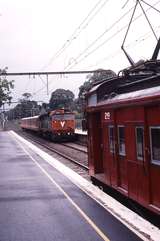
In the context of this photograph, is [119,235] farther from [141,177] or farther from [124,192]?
[124,192]

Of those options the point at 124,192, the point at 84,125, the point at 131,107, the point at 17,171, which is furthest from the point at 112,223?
the point at 17,171

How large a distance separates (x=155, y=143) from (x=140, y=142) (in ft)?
2.95

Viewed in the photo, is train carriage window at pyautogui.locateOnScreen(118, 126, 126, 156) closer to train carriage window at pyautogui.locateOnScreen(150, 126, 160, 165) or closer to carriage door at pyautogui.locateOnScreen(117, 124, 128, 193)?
carriage door at pyautogui.locateOnScreen(117, 124, 128, 193)

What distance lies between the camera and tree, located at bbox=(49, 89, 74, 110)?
131 meters

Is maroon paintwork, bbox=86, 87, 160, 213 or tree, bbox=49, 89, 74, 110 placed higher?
tree, bbox=49, 89, 74, 110

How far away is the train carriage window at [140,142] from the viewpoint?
10484 millimetres

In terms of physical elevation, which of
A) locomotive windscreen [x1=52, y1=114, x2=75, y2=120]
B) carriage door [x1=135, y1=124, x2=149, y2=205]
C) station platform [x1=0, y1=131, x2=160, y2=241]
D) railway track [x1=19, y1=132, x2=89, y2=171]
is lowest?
station platform [x1=0, y1=131, x2=160, y2=241]

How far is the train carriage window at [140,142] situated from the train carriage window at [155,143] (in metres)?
0.54

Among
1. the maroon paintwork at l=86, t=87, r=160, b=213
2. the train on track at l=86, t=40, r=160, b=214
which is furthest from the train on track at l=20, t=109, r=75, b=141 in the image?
the maroon paintwork at l=86, t=87, r=160, b=213

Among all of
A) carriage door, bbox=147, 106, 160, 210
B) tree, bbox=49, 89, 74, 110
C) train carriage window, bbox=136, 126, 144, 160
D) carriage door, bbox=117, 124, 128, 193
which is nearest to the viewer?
carriage door, bbox=147, 106, 160, 210

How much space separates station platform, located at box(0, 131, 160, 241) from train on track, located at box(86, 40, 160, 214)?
51 centimetres

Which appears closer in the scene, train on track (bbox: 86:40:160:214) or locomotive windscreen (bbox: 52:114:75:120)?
train on track (bbox: 86:40:160:214)

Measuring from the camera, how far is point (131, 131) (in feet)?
36.7

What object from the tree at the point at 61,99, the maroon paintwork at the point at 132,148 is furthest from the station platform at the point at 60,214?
the tree at the point at 61,99
